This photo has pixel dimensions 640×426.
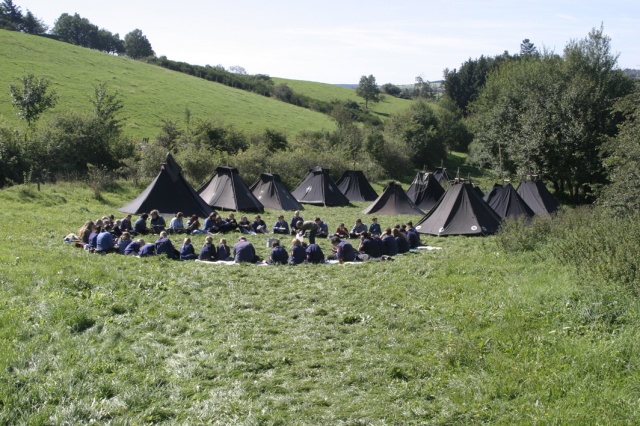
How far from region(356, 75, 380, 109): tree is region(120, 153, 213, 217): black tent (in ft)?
189

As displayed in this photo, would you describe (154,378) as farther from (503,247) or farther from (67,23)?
(67,23)

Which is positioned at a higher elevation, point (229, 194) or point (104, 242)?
point (229, 194)

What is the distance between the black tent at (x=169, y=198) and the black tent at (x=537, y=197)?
15453 millimetres

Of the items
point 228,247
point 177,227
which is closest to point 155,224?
point 177,227

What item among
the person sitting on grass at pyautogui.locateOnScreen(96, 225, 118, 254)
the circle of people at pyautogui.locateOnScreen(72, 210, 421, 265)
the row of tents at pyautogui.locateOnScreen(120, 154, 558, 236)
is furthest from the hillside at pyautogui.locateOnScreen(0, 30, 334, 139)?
the person sitting on grass at pyautogui.locateOnScreen(96, 225, 118, 254)

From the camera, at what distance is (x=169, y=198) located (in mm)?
21250

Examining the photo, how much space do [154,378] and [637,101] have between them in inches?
846

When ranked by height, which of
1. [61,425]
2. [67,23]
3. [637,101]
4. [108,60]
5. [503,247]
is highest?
[67,23]

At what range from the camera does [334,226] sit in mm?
21375

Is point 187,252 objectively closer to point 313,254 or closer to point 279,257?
point 279,257

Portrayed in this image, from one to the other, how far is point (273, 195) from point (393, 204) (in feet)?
19.0

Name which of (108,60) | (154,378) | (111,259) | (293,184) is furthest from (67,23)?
(154,378)

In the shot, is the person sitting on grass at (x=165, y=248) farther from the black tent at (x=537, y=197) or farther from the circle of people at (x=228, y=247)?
the black tent at (x=537, y=197)

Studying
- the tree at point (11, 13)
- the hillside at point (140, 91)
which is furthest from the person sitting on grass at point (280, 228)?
the tree at point (11, 13)
